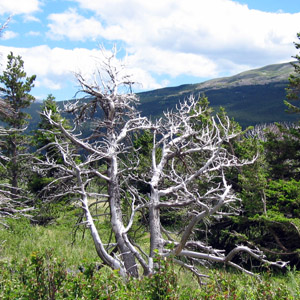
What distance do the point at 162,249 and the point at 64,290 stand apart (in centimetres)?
281

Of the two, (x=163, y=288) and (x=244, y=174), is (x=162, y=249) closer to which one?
(x=163, y=288)

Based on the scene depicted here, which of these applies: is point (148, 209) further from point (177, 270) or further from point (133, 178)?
point (133, 178)

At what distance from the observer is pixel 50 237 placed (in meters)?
12.8

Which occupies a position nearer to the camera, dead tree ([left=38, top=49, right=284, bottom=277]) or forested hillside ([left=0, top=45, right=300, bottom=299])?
forested hillside ([left=0, top=45, right=300, bottom=299])

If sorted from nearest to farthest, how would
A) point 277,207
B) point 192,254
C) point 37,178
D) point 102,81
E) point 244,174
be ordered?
1. point 192,254
2. point 102,81
3. point 277,207
4. point 244,174
5. point 37,178

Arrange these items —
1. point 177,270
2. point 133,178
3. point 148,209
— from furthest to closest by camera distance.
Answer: point 148,209, point 177,270, point 133,178

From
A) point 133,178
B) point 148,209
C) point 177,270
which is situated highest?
point 133,178

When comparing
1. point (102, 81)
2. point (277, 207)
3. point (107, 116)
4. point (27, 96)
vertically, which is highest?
point (27, 96)

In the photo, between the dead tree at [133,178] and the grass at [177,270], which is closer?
the grass at [177,270]

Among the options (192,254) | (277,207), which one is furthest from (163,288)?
(277,207)

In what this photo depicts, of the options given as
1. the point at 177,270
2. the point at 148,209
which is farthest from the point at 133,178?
the point at 148,209

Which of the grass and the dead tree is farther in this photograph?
the dead tree

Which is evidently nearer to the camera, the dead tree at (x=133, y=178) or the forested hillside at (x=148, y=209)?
the forested hillside at (x=148, y=209)

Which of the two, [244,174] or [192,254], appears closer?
[192,254]
